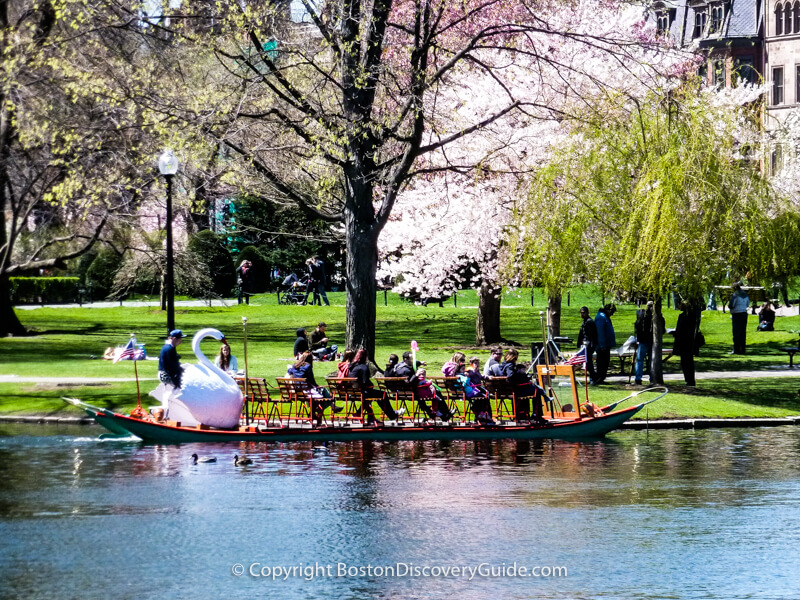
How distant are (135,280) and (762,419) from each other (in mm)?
35814

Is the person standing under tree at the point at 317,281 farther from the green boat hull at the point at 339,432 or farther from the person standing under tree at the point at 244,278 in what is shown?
the green boat hull at the point at 339,432

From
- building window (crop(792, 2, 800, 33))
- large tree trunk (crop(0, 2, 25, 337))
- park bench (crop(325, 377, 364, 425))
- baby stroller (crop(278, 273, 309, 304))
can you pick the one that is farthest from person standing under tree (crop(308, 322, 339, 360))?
building window (crop(792, 2, 800, 33))

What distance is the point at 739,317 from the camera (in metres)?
37.9

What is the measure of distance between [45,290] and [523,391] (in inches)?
1564

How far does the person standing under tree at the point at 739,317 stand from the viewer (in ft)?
123

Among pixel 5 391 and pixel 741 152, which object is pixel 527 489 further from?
pixel 741 152

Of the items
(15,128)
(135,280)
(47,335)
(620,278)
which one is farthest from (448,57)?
(135,280)

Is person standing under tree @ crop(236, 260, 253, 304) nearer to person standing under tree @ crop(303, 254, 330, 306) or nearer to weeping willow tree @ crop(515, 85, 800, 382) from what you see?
person standing under tree @ crop(303, 254, 330, 306)

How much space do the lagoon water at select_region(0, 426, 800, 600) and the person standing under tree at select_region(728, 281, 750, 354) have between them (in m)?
15.5

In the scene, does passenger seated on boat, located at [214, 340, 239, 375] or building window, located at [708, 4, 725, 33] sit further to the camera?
building window, located at [708, 4, 725, 33]

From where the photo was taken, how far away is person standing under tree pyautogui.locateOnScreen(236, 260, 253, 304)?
5475cm

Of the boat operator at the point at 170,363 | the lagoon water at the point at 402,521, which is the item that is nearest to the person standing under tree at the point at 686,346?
the lagoon water at the point at 402,521

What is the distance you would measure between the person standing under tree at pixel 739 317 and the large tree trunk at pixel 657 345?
8196 millimetres

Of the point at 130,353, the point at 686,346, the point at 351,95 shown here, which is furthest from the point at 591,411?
the point at 351,95
